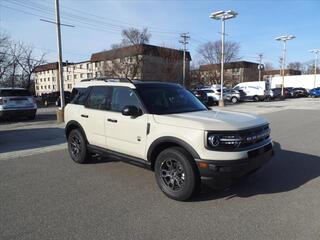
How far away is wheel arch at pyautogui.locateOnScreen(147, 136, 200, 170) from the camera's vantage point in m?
4.52

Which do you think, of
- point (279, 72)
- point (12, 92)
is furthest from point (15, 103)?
point (279, 72)

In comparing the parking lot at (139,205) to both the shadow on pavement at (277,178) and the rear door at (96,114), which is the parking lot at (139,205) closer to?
Result: the shadow on pavement at (277,178)

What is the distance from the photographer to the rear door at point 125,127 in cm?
525

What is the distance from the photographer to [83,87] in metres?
6.99

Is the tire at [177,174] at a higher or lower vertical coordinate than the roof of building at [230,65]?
lower

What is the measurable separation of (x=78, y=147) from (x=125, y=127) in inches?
73.9

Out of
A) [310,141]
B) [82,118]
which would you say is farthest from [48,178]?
[310,141]

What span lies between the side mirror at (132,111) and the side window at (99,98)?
939 millimetres

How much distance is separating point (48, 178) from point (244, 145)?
3.62 metres

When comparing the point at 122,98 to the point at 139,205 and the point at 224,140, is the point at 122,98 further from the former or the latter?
the point at 224,140

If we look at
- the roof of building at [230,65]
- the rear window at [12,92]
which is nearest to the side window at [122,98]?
the rear window at [12,92]

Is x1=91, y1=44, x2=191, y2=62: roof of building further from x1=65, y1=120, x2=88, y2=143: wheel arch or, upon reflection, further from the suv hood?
the suv hood

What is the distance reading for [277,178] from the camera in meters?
5.71

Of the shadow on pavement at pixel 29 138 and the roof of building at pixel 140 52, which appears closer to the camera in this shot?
the shadow on pavement at pixel 29 138
